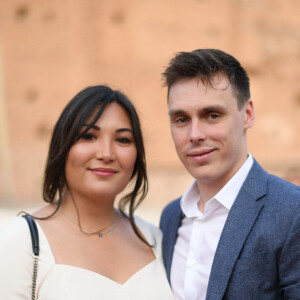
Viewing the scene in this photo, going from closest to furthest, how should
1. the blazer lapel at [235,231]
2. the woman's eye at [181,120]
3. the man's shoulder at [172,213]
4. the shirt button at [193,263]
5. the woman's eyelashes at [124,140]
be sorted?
1. the blazer lapel at [235,231]
2. the shirt button at [193,263]
3. the woman's eye at [181,120]
4. the woman's eyelashes at [124,140]
5. the man's shoulder at [172,213]

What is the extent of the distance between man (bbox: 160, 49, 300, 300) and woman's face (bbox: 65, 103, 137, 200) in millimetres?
391

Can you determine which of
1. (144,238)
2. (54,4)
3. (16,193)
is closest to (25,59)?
(54,4)

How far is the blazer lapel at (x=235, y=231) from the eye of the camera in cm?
213

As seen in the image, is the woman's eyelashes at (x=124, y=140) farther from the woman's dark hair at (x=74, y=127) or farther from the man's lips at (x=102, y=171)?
the man's lips at (x=102, y=171)

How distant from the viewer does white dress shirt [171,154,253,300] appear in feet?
7.63

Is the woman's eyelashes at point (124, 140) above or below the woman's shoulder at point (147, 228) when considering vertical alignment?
above

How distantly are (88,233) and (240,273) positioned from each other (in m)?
1.05

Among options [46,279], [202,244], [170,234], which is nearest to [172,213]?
[170,234]

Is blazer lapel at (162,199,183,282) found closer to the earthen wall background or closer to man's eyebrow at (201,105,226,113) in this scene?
man's eyebrow at (201,105,226,113)

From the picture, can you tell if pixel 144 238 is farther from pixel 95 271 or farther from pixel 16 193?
pixel 16 193

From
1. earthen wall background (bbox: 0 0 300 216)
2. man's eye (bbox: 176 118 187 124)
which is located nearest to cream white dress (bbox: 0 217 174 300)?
man's eye (bbox: 176 118 187 124)

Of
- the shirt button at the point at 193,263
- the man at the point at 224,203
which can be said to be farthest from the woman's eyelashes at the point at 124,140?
the shirt button at the point at 193,263

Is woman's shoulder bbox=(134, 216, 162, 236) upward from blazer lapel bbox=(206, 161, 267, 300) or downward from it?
upward

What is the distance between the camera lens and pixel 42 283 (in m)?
2.25
